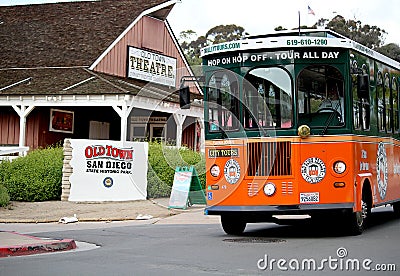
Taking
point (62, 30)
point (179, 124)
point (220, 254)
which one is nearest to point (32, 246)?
point (220, 254)

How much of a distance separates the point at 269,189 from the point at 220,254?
2.12 m

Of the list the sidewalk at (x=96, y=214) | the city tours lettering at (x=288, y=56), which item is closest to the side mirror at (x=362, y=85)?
the city tours lettering at (x=288, y=56)

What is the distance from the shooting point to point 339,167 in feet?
40.5

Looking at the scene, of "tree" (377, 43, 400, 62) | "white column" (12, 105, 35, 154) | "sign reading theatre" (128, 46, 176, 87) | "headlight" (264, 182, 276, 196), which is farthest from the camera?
"tree" (377, 43, 400, 62)

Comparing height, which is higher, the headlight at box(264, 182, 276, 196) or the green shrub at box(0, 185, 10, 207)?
the headlight at box(264, 182, 276, 196)

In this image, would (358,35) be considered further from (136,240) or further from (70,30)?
(136,240)

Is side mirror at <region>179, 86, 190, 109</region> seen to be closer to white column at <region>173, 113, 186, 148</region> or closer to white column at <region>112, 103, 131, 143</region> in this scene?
white column at <region>112, 103, 131, 143</region>

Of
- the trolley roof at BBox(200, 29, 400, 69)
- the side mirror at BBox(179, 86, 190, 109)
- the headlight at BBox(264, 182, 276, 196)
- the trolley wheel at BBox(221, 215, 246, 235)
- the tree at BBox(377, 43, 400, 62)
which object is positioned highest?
the tree at BBox(377, 43, 400, 62)

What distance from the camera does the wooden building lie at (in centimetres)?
2712

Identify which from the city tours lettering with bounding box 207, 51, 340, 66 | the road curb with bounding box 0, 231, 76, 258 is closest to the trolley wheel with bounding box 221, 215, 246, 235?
the road curb with bounding box 0, 231, 76, 258

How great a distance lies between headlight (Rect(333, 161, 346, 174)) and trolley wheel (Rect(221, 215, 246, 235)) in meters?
2.56

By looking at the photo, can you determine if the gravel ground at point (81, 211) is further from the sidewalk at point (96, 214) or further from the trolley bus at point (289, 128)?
the trolley bus at point (289, 128)

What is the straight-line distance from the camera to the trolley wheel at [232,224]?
13992 millimetres

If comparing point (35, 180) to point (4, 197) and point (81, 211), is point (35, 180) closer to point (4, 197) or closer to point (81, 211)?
point (4, 197)
